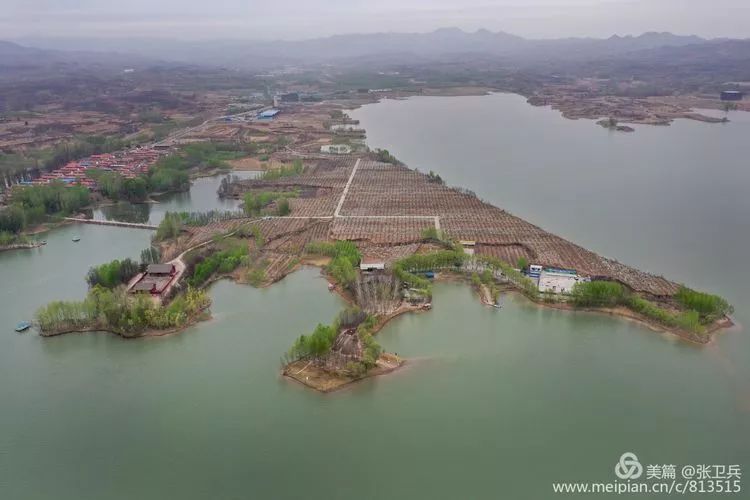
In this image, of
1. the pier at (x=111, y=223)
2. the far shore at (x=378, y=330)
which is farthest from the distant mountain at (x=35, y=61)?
the far shore at (x=378, y=330)

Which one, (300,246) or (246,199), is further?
(246,199)

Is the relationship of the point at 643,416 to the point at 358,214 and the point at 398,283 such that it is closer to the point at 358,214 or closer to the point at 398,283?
the point at 398,283

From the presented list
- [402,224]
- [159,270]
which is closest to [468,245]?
[402,224]

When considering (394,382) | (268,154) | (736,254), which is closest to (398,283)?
(394,382)

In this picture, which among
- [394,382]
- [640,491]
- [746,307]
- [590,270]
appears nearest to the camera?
[640,491]

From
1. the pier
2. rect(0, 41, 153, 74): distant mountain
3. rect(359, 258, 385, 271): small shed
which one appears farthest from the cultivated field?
rect(0, 41, 153, 74): distant mountain

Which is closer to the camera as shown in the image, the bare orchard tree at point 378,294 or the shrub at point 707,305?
the shrub at point 707,305

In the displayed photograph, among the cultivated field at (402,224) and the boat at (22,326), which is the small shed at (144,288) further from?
the cultivated field at (402,224)

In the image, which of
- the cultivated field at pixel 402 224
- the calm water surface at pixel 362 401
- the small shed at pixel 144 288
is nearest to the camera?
the calm water surface at pixel 362 401
